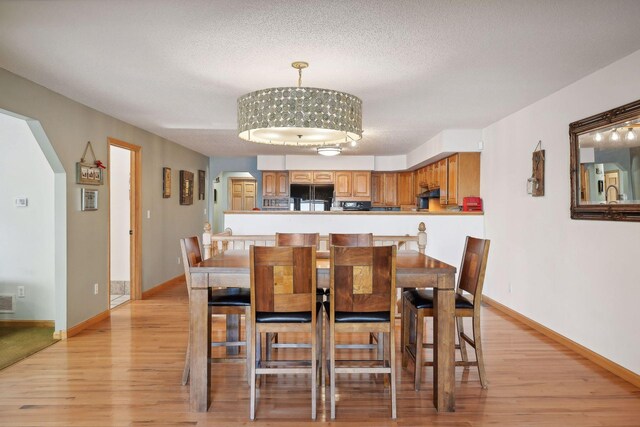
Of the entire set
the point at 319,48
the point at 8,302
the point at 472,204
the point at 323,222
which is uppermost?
the point at 319,48

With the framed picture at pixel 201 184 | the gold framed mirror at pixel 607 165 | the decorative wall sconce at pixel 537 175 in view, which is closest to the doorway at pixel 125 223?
the framed picture at pixel 201 184

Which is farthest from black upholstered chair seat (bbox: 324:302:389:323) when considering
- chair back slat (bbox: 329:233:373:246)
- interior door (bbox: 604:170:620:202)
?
interior door (bbox: 604:170:620:202)

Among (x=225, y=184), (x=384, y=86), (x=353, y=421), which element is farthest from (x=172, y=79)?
(x=225, y=184)

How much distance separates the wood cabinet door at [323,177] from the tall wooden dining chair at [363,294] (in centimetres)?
613

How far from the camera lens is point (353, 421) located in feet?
8.42

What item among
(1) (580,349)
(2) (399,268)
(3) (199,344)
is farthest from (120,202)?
(1) (580,349)

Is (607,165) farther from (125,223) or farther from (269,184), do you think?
(269,184)

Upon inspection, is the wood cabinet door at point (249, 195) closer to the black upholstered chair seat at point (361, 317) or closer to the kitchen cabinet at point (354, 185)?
the kitchen cabinet at point (354, 185)

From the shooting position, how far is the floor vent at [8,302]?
460cm

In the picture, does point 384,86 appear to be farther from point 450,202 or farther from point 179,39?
point 450,202

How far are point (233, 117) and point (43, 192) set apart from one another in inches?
82.1

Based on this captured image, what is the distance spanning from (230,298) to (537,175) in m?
3.18

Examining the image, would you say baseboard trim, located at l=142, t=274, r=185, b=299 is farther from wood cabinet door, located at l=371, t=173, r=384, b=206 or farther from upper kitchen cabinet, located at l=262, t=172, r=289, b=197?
wood cabinet door, located at l=371, t=173, r=384, b=206

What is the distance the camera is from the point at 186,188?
7.61m
